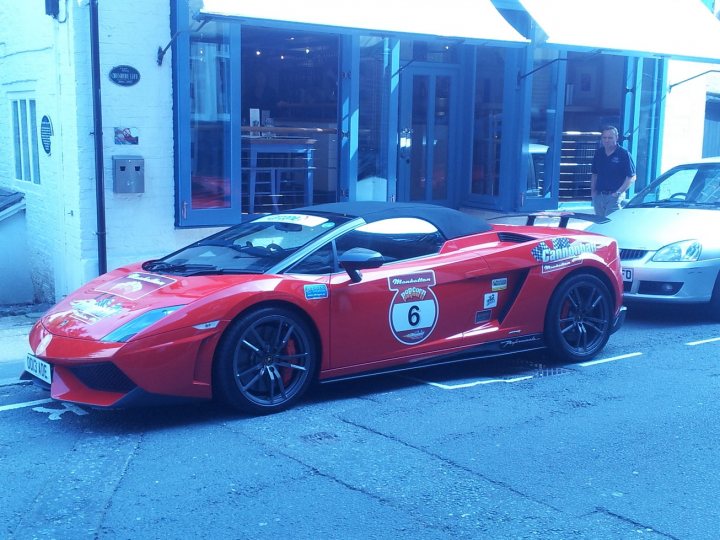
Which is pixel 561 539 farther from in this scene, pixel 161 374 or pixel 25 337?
pixel 25 337

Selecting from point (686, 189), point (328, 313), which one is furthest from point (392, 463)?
point (686, 189)

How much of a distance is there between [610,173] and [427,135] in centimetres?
292

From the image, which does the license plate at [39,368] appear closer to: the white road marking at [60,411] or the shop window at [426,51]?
the white road marking at [60,411]

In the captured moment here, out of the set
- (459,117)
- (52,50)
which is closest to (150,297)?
(52,50)

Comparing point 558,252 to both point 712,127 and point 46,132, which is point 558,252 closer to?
point 46,132

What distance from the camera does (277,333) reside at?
5582 millimetres

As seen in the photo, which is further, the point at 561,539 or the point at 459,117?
the point at 459,117

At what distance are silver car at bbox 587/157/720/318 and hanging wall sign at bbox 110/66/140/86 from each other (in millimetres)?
5120

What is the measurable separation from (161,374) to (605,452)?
2594mm

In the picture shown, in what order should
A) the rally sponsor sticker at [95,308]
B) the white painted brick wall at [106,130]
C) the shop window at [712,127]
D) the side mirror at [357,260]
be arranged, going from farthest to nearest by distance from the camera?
the shop window at [712,127] → the white painted brick wall at [106,130] → the side mirror at [357,260] → the rally sponsor sticker at [95,308]

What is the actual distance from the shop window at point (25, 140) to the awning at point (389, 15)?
3609 millimetres

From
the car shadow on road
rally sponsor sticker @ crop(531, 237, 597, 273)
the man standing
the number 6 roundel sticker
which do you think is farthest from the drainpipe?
the man standing

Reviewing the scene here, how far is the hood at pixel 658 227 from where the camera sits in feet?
28.8

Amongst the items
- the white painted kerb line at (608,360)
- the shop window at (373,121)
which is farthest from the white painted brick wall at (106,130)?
the white painted kerb line at (608,360)
